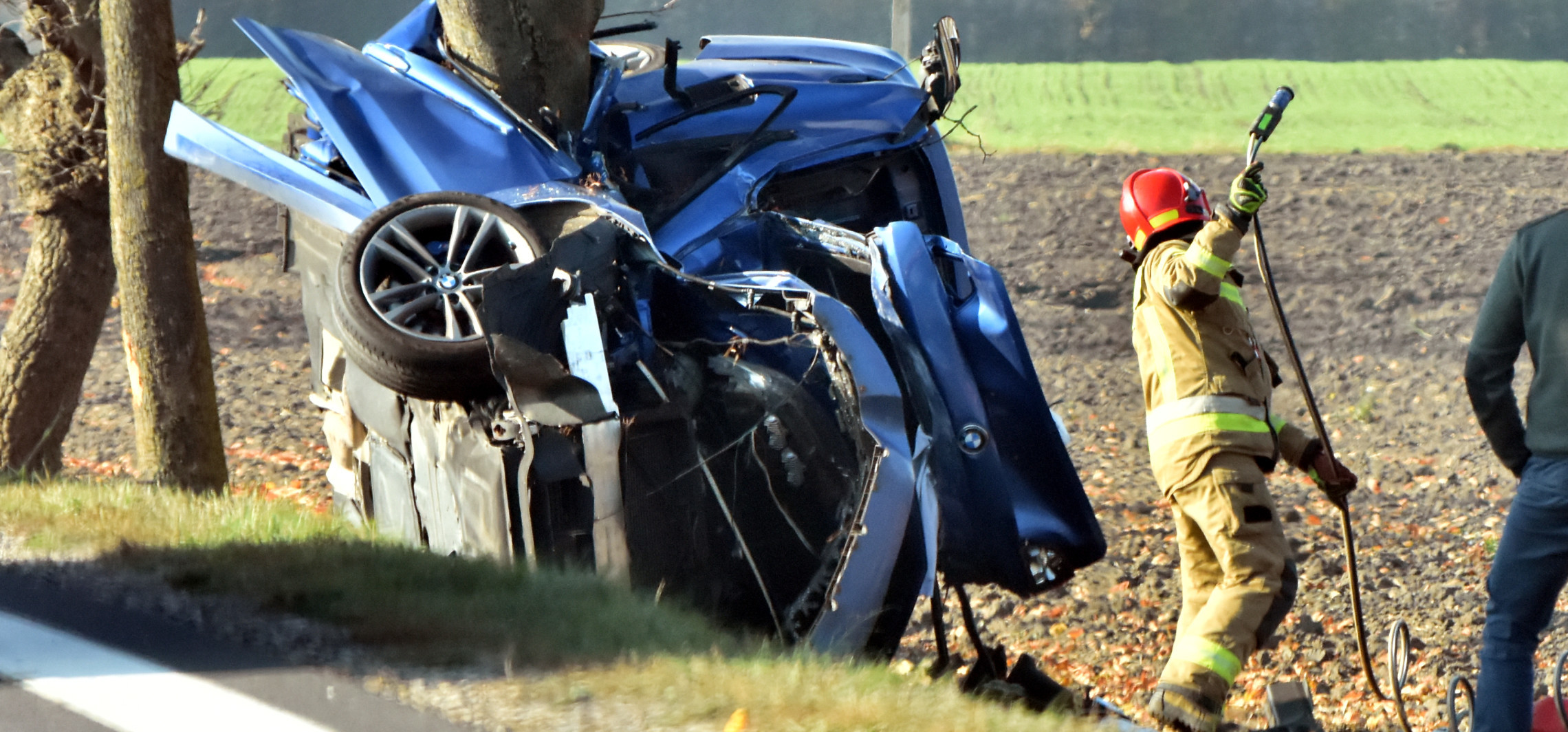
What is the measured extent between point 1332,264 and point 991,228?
351cm

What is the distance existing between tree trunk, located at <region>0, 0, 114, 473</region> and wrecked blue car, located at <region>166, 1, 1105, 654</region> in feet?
8.82

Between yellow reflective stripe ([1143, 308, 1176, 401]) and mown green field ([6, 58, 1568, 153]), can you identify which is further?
mown green field ([6, 58, 1568, 153])

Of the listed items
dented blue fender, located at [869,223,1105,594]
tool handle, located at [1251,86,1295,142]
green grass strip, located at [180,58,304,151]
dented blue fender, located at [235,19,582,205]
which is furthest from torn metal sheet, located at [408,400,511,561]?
green grass strip, located at [180,58,304,151]

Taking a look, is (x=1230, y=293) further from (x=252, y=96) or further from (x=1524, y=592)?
(x=252, y=96)

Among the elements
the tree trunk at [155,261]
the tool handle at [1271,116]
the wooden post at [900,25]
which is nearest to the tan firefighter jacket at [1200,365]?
the tool handle at [1271,116]

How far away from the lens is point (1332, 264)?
14.3 metres

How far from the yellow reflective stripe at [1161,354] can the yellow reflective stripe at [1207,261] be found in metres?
0.29

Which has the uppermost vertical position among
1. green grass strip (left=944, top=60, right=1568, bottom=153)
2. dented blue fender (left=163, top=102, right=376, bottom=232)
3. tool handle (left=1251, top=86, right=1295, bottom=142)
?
green grass strip (left=944, top=60, right=1568, bottom=153)

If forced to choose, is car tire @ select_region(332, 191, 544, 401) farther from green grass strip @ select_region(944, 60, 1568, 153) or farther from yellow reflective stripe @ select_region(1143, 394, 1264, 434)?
green grass strip @ select_region(944, 60, 1568, 153)

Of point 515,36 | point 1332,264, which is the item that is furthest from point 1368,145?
point 515,36

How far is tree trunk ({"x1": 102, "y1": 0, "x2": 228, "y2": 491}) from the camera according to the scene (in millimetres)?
6777

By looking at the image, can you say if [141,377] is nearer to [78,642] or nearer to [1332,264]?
[78,642]

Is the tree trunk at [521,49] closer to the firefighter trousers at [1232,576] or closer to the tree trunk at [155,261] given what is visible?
the tree trunk at [155,261]

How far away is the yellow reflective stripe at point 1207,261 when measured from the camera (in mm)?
4523
